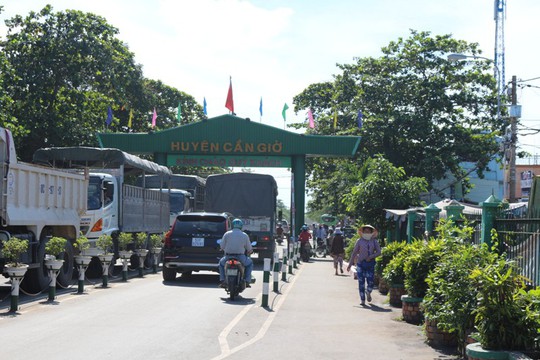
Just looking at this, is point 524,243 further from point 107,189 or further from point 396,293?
point 107,189

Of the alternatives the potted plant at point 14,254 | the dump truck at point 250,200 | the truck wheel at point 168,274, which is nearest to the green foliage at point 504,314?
the potted plant at point 14,254

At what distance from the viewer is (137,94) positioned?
50219mm

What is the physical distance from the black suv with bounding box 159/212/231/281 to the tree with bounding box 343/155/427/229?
6546mm

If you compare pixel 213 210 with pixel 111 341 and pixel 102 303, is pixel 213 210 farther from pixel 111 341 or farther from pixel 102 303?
pixel 111 341

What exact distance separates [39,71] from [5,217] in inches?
921

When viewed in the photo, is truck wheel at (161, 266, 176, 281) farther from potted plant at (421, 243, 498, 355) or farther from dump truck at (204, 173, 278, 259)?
potted plant at (421, 243, 498, 355)

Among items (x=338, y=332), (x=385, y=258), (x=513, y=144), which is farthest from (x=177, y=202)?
(x=338, y=332)

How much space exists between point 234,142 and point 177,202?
8607 millimetres

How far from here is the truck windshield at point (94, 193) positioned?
2134 cm

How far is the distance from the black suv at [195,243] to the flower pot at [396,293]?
16.8ft

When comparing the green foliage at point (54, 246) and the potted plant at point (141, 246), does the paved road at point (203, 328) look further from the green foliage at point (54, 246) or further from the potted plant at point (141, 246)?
the potted plant at point (141, 246)

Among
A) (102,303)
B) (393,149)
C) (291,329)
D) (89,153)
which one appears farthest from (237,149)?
(291,329)

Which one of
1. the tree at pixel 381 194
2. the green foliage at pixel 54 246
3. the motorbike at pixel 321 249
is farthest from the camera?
the motorbike at pixel 321 249

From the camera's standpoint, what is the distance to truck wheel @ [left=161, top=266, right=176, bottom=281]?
2052 cm
